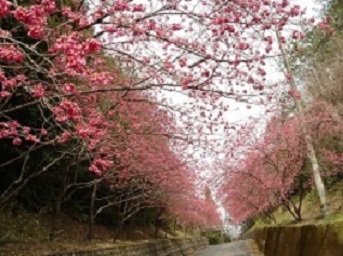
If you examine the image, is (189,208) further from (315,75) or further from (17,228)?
(17,228)

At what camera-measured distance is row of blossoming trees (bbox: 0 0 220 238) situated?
5.30 meters

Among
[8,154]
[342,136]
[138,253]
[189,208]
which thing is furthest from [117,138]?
[189,208]

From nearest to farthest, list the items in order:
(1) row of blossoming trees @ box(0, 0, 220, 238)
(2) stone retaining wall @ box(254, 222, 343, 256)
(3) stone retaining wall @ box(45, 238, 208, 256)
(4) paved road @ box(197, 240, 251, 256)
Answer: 1. (1) row of blossoming trees @ box(0, 0, 220, 238)
2. (2) stone retaining wall @ box(254, 222, 343, 256)
3. (3) stone retaining wall @ box(45, 238, 208, 256)
4. (4) paved road @ box(197, 240, 251, 256)

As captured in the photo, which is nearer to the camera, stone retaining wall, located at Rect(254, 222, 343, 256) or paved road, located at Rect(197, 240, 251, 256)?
stone retaining wall, located at Rect(254, 222, 343, 256)

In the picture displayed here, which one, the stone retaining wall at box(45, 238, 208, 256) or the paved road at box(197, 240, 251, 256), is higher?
the stone retaining wall at box(45, 238, 208, 256)

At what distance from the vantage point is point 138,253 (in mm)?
19125

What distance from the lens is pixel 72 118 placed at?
6.58 meters

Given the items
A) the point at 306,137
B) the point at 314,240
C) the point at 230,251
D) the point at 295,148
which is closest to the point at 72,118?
the point at 314,240

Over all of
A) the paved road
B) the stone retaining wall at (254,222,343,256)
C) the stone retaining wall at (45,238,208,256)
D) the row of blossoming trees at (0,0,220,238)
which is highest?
the row of blossoming trees at (0,0,220,238)

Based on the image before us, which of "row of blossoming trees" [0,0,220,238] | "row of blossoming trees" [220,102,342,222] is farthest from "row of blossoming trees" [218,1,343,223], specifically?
"row of blossoming trees" [0,0,220,238]

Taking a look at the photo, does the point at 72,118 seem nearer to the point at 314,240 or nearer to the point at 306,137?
the point at 314,240

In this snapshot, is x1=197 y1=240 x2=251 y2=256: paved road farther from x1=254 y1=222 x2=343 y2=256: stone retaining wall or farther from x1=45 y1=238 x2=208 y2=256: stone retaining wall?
x1=254 y1=222 x2=343 y2=256: stone retaining wall

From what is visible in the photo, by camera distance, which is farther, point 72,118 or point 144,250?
point 144,250

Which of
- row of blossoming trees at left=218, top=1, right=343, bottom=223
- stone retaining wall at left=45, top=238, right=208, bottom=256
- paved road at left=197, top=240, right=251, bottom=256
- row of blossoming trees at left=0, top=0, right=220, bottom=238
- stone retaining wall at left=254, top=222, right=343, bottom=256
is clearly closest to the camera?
row of blossoming trees at left=0, top=0, right=220, bottom=238
